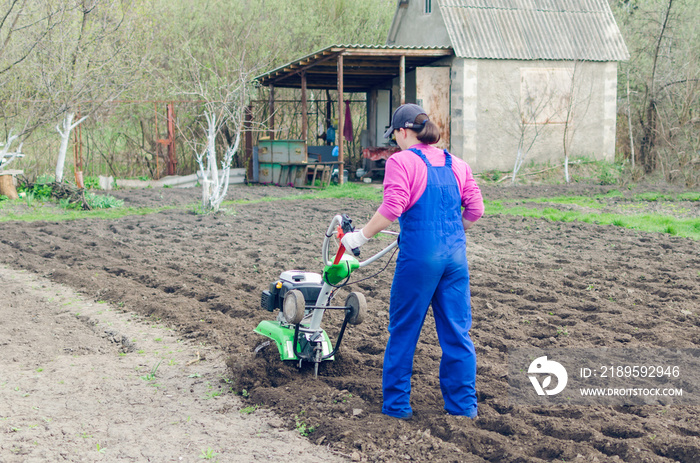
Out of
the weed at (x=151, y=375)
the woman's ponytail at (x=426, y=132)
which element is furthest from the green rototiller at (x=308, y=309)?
the weed at (x=151, y=375)

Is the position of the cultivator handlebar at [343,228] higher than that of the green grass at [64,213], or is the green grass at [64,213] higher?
the cultivator handlebar at [343,228]

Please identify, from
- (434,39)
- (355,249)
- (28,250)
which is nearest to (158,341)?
(355,249)

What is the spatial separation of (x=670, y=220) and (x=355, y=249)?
8733 mm

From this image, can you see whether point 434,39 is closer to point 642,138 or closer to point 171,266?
point 642,138

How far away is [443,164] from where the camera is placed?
3.82 m

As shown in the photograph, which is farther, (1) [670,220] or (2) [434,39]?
(2) [434,39]

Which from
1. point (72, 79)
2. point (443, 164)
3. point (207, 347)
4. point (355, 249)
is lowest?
point (207, 347)

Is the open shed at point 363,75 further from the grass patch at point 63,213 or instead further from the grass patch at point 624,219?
the grass patch at point 624,219

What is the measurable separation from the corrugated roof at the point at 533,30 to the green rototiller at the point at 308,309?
14224 mm

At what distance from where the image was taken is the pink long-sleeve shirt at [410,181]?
11.8 feet

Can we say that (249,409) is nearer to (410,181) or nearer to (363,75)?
(410,181)

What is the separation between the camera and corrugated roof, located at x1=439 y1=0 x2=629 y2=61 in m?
18.0

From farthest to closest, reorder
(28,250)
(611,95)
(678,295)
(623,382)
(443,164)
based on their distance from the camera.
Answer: (611,95)
(28,250)
(678,295)
(623,382)
(443,164)

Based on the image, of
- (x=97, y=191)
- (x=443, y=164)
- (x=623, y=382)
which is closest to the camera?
(x=443, y=164)
